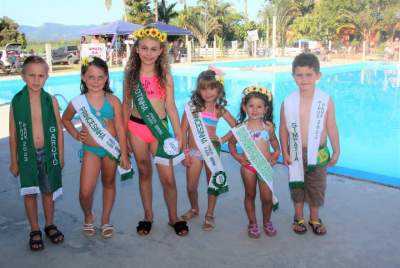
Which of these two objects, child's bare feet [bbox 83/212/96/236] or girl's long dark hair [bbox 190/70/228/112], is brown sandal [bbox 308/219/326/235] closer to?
girl's long dark hair [bbox 190/70/228/112]

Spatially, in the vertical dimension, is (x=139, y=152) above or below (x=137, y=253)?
above

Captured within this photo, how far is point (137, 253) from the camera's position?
9.31 ft

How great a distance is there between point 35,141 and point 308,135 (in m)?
1.86

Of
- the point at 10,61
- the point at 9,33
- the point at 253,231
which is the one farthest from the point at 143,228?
the point at 9,33

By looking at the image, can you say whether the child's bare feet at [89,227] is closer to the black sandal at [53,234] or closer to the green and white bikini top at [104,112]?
the black sandal at [53,234]

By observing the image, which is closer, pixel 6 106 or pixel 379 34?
pixel 6 106

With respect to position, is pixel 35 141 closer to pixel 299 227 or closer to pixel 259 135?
pixel 259 135

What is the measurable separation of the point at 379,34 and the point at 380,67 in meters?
12.6

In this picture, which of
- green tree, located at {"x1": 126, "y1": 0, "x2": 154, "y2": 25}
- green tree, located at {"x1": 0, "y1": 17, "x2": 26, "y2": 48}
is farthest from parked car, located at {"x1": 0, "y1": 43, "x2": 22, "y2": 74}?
green tree, located at {"x1": 126, "y1": 0, "x2": 154, "y2": 25}

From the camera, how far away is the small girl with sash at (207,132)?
3158mm

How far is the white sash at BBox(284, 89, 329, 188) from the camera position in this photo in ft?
9.75

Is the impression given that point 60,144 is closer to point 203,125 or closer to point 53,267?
point 53,267

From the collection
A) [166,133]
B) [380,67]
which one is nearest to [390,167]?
[166,133]

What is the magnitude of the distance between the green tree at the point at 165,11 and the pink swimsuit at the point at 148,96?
3348 cm
